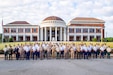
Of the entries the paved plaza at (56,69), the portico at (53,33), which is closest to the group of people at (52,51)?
the paved plaza at (56,69)

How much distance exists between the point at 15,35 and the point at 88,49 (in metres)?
65.6

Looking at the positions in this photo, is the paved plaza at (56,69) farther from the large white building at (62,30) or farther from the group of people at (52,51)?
the large white building at (62,30)

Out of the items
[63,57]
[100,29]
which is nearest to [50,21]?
[100,29]

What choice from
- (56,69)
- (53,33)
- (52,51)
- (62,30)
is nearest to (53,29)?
(53,33)

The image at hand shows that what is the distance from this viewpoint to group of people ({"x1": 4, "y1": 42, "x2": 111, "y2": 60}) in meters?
20.7

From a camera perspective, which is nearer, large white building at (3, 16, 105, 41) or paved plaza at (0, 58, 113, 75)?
paved plaza at (0, 58, 113, 75)

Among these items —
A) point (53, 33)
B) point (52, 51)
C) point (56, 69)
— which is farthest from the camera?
point (53, 33)

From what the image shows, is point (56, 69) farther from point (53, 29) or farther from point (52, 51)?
point (53, 29)

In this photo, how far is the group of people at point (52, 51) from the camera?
67.9ft

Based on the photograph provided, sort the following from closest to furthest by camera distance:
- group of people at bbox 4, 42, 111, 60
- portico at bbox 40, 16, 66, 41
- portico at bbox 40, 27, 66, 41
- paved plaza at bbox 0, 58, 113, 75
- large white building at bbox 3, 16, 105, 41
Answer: paved plaza at bbox 0, 58, 113, 75, group of people at bbox 4, 42, 111, 60, portico at bbox 40, 16, 66, 41, portico at bbox 40, 27, 66, 41, large white building at bbox 3, 16, 105, 41

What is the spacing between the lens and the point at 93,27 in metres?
84.2

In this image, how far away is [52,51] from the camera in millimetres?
21266

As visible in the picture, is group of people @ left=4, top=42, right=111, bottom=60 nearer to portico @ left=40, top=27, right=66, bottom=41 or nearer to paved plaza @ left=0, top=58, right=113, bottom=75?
paved plaza @ left=0, top=58, right=113, bottom=75

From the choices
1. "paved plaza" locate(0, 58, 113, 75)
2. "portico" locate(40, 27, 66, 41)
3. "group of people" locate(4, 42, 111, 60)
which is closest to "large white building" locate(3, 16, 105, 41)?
"portico" locate(40, 27, 66, 41)
